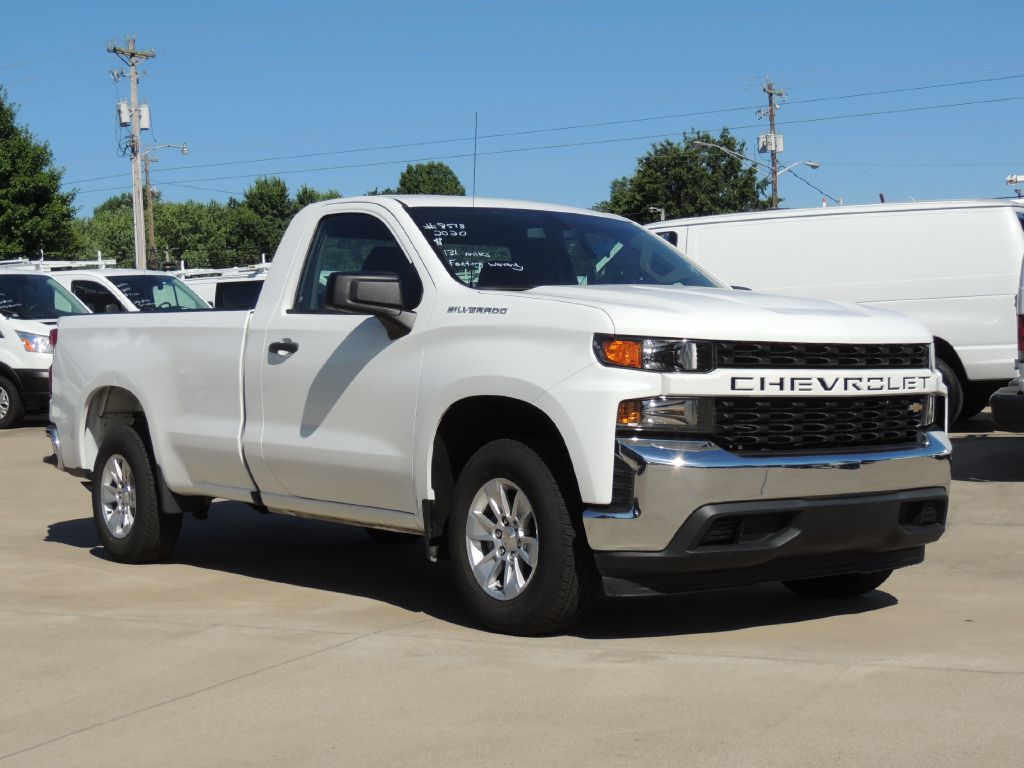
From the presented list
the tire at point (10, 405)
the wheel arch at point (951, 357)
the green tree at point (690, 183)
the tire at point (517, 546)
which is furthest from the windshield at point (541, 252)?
the green tree at point (690, 183)

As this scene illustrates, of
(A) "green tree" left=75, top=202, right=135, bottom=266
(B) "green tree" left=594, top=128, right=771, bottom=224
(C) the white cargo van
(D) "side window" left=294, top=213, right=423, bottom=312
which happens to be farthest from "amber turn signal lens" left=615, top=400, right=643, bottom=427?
(A) "green tree" left=75, top=202, right=135, bottom=266

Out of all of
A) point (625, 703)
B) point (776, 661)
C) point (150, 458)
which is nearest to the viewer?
point (625, 703)

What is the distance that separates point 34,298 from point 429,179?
364 feet

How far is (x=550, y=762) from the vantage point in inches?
172

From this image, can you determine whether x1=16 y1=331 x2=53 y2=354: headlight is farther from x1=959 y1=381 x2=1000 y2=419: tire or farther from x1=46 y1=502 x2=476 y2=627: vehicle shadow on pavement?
x1=959 y1=381 x2=1000 y2=419: tire

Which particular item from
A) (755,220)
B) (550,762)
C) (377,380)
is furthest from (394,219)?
(755,220)

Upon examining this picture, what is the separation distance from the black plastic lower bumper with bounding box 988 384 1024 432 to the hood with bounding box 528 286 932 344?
13.9 feet

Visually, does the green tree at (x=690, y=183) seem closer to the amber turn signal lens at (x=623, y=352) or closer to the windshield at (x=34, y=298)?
the windshield at (x=34, y=298)

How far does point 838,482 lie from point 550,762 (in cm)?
207

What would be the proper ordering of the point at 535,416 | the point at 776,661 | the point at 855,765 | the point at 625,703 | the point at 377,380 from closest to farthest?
the point at 855,765, the point at 625,703, the point at 776,661, the point at 535,416, the point at 377,380

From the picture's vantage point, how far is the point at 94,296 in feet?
70.2

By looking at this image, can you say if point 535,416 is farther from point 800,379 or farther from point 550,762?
point 550,762

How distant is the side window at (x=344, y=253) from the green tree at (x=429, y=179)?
388ft

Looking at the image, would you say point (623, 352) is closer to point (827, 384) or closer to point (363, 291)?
point (827, 384)
